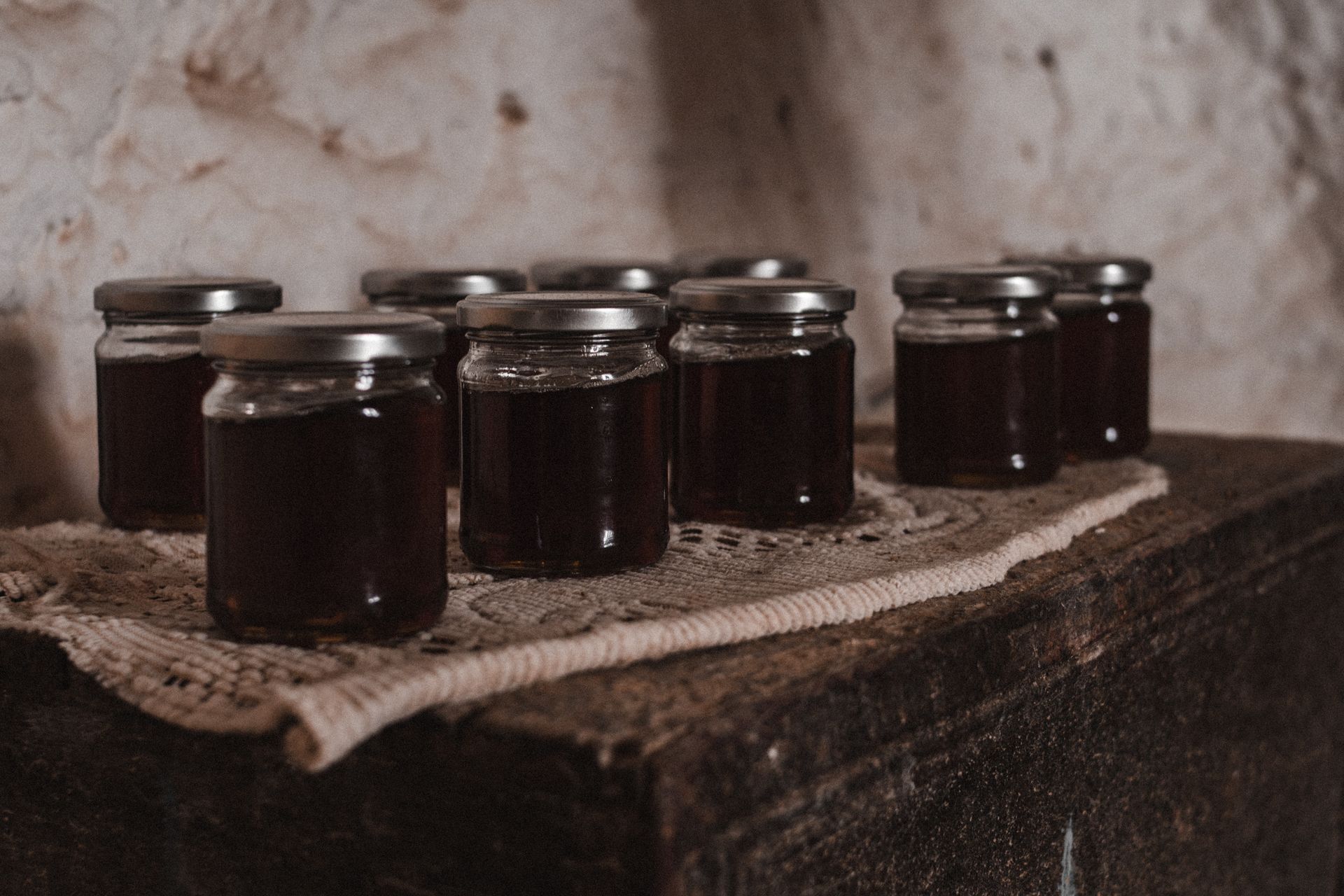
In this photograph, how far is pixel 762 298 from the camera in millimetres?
966

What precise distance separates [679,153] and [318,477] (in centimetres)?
108

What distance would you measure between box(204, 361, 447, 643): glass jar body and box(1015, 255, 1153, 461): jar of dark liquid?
78 cm

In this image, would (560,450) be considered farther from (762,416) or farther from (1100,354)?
(1100,354)

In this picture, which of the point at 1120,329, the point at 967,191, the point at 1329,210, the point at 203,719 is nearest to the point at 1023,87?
the point at 967,191

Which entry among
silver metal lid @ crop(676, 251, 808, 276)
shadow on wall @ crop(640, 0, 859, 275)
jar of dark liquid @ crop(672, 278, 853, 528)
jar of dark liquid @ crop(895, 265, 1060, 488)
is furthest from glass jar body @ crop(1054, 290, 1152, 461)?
shadow on wall @ crop(640, 0, 859, 275)

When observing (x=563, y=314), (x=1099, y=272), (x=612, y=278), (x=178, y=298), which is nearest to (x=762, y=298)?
(x=563, y=314)

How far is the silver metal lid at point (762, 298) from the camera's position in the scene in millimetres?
969

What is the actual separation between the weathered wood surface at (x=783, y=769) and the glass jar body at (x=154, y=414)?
8.5 inches

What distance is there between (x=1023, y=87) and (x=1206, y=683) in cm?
110

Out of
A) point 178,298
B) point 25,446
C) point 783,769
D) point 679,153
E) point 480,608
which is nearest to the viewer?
point 783,769

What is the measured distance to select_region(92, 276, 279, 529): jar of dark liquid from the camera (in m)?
0.96

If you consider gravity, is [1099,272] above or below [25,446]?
above

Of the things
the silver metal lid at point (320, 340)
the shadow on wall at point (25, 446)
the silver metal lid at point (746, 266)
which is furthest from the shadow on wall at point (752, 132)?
the silver metal lid at point (320, 340)

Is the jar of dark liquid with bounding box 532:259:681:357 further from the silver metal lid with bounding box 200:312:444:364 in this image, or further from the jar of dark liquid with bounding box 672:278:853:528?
the silver metal lid with bounding box 200:312:444:364
